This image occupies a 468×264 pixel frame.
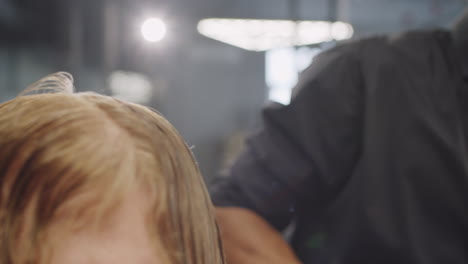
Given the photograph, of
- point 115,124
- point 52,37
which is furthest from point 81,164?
point 52,37

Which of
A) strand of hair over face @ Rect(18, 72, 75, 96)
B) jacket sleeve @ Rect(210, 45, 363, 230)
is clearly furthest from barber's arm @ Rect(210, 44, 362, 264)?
strand of hair over face @ Rect(18, 72, 75, 96)

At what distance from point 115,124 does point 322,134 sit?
47 cm

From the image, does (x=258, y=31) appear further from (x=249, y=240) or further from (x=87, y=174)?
(x=87, y=174)

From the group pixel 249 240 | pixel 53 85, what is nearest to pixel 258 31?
pixel 249 240

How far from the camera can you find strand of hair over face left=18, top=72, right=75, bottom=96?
1.04 feet

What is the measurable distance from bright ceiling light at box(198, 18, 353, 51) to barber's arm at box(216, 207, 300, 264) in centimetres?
400

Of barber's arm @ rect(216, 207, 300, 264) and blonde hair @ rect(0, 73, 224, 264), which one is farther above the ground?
blonde hair @ rect(0, 73, 224, 264)

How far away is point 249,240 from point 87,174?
0.30 meters

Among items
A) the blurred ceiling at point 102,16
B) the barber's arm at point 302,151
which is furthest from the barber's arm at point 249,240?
the blurred ceiling at point 102,16

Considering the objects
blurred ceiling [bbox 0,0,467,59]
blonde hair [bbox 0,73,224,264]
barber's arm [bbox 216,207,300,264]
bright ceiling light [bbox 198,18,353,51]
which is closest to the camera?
blonde hair [bbox 0,73,224,264]

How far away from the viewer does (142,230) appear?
25 cm

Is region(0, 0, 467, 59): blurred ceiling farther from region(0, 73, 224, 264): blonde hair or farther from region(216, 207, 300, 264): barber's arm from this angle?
region(0, 73, 224, 264): blonde hair

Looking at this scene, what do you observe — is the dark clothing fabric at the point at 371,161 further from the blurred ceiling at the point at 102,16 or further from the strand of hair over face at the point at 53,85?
the blurred ceiling at the point at 102,16

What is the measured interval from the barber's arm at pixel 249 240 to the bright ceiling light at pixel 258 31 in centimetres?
400
